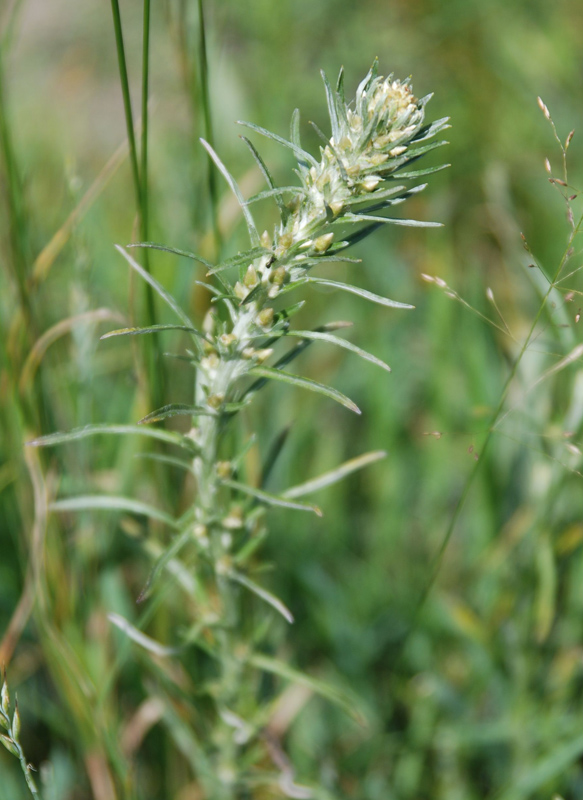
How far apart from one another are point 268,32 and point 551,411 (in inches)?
65.6

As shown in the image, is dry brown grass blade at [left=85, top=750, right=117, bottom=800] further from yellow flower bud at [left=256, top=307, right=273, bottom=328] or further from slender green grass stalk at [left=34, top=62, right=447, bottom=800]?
yellow flower bud at [left=256, top=307, right=273, bottom=328]

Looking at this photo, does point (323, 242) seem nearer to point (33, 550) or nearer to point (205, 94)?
point (205, 94)

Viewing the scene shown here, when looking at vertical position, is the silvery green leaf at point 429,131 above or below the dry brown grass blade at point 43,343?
above

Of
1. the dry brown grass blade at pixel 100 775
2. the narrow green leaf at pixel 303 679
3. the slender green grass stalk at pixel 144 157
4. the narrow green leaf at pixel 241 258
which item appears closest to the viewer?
the narrow green leaf at pixel 241 258

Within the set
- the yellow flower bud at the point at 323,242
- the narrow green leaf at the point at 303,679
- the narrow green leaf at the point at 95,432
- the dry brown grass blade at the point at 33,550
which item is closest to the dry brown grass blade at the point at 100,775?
the dry brown grass blade at the point at 33,550

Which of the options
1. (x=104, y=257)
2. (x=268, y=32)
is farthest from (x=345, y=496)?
(x=268, y=32)

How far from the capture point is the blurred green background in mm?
1157

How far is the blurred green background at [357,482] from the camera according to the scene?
1157 millimetres

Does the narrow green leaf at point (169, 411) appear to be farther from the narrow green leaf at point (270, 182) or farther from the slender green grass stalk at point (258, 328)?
the narrow green leaf at point (270, 182)

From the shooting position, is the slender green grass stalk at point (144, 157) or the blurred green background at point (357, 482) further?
the blurred green background at point (357, 482)

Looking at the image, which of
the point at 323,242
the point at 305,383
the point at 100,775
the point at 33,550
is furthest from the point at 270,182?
the point at 100,775

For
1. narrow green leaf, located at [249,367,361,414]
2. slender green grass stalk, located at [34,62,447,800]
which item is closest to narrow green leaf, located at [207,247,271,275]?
slender green grass stalk, located at [34,62,447,800]

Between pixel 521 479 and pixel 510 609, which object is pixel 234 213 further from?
pixel 510 609

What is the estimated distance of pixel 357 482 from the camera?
1.88m
